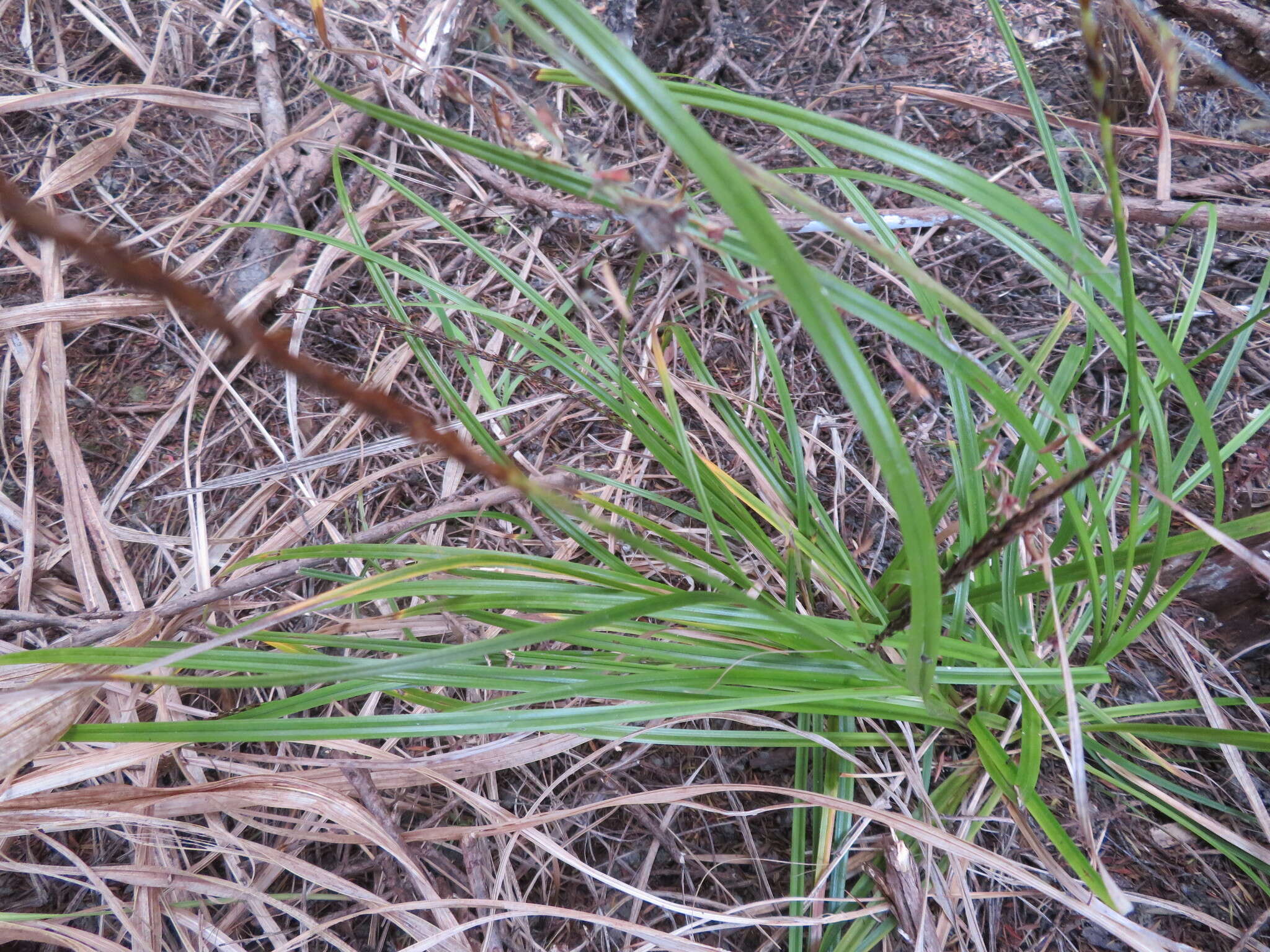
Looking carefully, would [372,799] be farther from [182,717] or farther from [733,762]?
[733,762]

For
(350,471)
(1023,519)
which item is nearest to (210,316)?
(1023,519)

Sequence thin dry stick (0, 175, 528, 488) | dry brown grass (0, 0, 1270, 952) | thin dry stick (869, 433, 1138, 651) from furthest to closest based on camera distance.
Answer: dry brown grass (0, 0, 1270, 952)
thin dry stick (869, 433, 1138, 651)
thin dry stick (0, 175, 528, 488)

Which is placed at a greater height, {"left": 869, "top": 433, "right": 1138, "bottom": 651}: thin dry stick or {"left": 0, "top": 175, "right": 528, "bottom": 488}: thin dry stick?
{"left": 0, "top": 175, "right": 528, "bottom": 488}: thin dry stick

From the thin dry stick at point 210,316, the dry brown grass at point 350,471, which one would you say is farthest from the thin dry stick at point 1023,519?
the thin dry stick at point 210,316

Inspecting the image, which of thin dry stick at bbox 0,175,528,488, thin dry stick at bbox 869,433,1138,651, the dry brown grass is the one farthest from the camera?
the dry brown grass

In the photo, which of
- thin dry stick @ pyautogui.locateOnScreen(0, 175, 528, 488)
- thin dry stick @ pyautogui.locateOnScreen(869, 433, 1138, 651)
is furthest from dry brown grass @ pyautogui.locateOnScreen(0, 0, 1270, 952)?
thin dry stick @ pyautogui.locateOnScreen(0, 175, 528, 488)

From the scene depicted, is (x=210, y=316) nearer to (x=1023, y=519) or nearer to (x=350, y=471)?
(x=1023, y=519)

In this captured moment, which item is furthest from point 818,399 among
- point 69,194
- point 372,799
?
point 69,194

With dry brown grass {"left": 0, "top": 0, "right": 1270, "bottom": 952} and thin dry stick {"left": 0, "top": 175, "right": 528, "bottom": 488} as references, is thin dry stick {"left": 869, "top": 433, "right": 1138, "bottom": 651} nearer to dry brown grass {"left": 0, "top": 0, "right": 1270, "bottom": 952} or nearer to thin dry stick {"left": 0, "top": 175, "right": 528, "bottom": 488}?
dry brown grass {"left": 0, "top": 0, "right": 1270, "bottom": 952}

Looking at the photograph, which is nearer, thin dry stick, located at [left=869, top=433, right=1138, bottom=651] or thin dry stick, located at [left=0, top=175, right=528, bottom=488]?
thin dry stick, located at [left=0, top=175, right=528, bottom=488]
